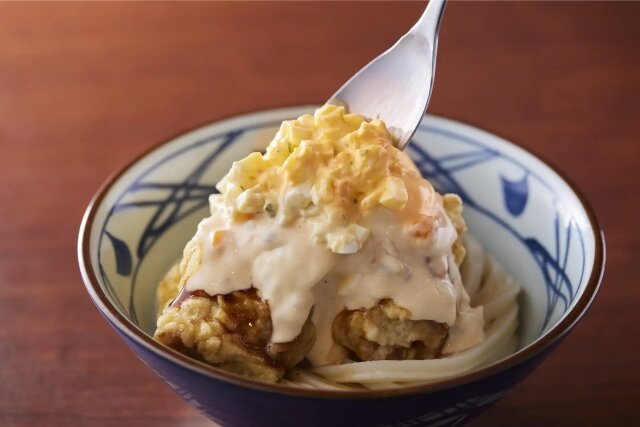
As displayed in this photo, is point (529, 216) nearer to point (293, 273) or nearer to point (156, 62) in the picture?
point (293, 273)

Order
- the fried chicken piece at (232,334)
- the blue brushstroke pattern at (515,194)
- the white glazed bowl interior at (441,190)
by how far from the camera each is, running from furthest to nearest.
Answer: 1. the blue brushstroke pattern at (515,194)
2. the white glazed bowl interior at (441,190)
3. the fried chicken piece at (232,334)

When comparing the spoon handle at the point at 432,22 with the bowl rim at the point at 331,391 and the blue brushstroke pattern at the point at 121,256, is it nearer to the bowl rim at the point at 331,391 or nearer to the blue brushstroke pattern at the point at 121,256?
the bowl rim at the point at 331,391

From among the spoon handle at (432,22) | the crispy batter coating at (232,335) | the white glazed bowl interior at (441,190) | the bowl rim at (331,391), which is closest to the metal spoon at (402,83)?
the spoon handle at (432,22)

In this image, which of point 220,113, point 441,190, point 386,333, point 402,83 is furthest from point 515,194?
point 220,113

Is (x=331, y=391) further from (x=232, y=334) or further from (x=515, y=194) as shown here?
(x=515, y=194)

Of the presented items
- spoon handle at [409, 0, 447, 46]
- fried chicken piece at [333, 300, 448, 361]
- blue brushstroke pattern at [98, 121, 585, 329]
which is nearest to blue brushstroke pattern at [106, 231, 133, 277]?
blue brushstroke pattern at [98, 121, 585, 329]

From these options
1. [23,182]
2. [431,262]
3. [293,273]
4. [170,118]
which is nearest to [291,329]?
[293,273]
